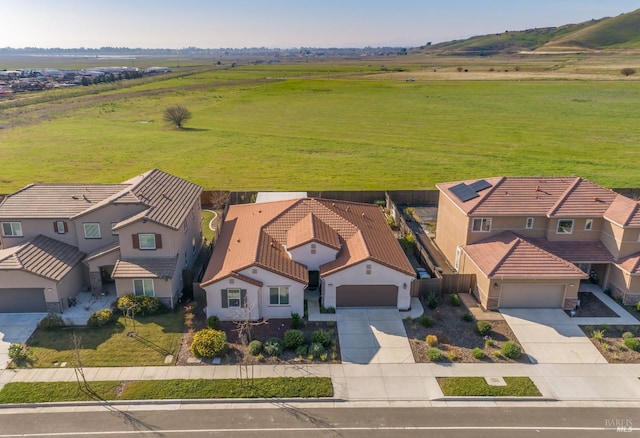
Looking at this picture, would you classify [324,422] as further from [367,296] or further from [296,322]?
[367,296]

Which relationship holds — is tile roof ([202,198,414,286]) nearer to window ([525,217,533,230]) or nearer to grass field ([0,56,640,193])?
window ([525,217,533,230])

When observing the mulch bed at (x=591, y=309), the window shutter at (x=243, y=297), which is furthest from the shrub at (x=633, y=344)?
the window shutter at (x=243, y=297)

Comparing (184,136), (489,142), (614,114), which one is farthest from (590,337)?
(614,114)

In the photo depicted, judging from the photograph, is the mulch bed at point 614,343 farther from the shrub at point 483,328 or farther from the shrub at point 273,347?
the shrub at point 273,347

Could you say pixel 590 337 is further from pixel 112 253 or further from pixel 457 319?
pixel 112 253

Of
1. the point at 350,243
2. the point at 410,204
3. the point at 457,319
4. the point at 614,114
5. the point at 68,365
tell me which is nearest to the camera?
the point at 68,365
